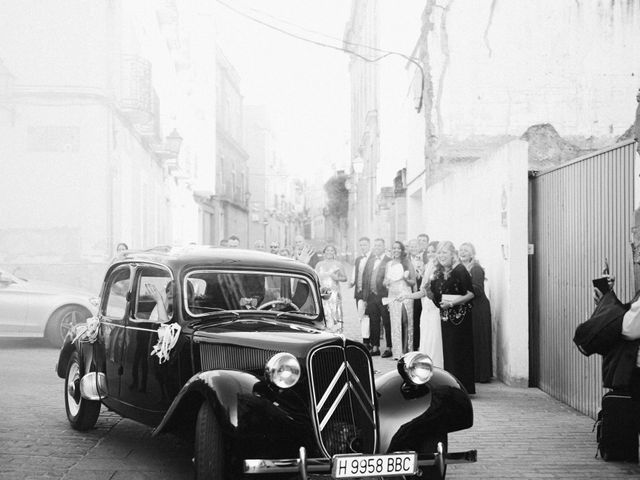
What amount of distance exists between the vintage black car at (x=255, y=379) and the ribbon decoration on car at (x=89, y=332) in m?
0.04

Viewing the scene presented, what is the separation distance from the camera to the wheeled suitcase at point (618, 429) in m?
5.83

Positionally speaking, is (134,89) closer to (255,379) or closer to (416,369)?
(416,369)

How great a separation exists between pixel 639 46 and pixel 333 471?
13.5 meters

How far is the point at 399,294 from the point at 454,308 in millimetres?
2923

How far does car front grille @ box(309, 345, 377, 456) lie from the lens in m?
4.83

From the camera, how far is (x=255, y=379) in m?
4.85

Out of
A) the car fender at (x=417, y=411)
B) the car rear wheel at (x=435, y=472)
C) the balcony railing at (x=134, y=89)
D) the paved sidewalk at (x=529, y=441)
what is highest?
the balcony railing at (x=134, y=89)

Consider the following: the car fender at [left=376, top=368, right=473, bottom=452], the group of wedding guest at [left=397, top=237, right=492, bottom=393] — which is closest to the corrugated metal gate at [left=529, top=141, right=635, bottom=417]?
the group of wedding guest at [left=397, top=237, right=492, bottom=393]

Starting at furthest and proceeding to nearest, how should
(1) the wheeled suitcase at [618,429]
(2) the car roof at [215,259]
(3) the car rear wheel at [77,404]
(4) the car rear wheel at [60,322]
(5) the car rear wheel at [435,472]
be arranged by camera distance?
1. (4) the car rear wheel at [60,322]
2. (3) the car rear wheel at [77,404]
3. (2) the car roof at [215,259]
4. (1) the wheeled suitcase at [618,429]
5. (5) the car rear wheel at [435,472]

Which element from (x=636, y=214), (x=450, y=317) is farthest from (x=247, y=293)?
(x=450, y=317)

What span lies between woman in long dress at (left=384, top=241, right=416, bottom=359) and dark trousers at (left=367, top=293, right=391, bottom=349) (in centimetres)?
35

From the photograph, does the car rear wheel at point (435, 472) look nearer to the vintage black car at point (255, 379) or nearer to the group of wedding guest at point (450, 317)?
the vintage black car at point (255, 379)

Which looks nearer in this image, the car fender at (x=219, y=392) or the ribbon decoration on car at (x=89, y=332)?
the car fender at (x=219, y=392)

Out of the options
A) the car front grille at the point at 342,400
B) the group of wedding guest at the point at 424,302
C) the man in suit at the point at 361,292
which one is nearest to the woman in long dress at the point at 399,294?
the group of wedding guest at the point at 424,302
